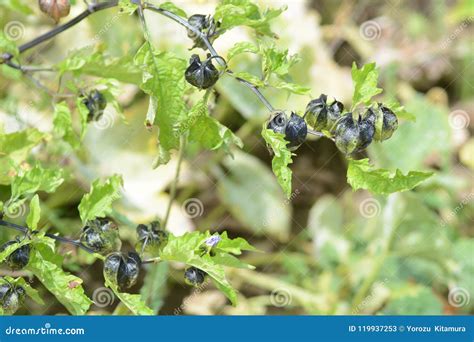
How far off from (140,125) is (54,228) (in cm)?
54

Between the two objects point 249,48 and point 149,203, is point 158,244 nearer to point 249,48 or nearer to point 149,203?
point 249,48

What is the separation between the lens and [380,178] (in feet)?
3.63

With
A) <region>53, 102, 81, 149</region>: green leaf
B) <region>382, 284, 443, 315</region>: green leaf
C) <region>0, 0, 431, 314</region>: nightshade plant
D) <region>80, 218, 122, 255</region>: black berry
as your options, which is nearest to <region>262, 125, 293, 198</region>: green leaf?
<region>0, 0, 431, 314</region>: nightshade plant

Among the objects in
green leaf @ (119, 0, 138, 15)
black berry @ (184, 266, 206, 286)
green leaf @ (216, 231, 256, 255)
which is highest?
green leaf @ (119, 0, 138, 15)

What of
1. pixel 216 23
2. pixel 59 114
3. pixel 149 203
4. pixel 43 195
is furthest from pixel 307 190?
pixel 216 23

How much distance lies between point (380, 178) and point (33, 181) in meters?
0.59

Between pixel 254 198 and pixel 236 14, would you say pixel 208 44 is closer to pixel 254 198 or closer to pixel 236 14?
pixel 236 14

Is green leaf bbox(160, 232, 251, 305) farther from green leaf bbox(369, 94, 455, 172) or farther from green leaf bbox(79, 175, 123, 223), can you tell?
green leaf bbox(369, 94, 455, 172)

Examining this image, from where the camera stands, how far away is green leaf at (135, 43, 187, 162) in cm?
117

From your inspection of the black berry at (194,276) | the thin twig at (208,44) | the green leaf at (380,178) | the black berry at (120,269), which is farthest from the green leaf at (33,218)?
the green leaf at (380,178)

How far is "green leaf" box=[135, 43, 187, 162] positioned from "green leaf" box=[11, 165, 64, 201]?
10.0 inches

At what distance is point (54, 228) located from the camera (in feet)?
6.70

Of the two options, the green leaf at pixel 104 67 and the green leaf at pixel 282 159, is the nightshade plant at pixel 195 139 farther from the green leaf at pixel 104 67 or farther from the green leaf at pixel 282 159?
the green leaf at pixel 104 67

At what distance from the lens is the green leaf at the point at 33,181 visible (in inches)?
49.8
